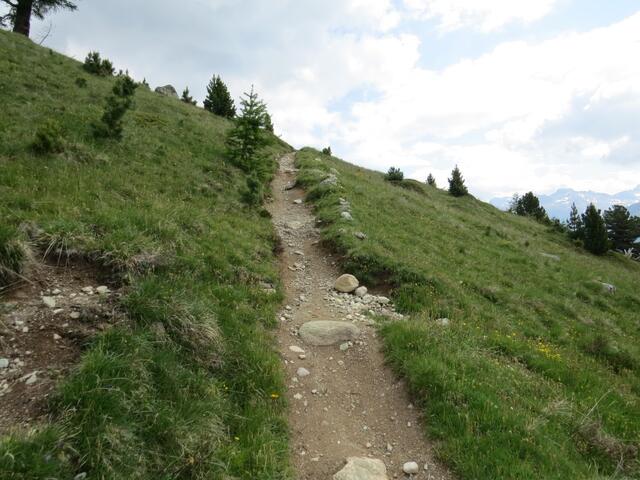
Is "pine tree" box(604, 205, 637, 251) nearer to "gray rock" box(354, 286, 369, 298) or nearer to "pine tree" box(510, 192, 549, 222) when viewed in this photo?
"pine tree" box(510, 192, 549, 222)

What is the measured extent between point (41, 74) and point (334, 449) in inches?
887

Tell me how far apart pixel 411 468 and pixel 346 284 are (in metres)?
5.96

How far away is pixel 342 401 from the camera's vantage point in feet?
22.0

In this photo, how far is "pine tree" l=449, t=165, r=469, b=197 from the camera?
43750 millimetres

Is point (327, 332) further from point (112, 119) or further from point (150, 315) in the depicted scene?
point (112, 119)

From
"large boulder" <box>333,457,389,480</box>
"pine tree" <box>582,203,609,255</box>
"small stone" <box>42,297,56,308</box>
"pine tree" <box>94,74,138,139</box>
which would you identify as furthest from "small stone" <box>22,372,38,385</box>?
"pine tree" <box>582,203,609,255</box>

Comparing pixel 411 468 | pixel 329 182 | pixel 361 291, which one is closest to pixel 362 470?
pixel 411 468

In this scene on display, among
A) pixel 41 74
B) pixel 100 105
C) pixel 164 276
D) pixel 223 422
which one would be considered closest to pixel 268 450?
pixel 223 422

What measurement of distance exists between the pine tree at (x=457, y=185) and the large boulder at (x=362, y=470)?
42.5m

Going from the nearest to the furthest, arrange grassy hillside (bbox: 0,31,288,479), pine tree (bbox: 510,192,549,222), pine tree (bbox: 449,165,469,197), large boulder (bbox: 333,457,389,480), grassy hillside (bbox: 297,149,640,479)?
grassy hillside (bbox: 0,31,288,479) → large boulder (bbox: 333,457,389,480) → grassy hillside (bbox: 297,149,640,479) → pine tree (bbox: 449,165,469,197) → pine tree (bbox: 510,192,549,222)

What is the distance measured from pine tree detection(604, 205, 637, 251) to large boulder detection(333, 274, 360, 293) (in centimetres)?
4719

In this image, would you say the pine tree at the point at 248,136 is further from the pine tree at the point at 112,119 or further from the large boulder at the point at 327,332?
the large boulder at the point at 327,332

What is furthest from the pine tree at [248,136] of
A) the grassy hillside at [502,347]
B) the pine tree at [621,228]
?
the pine tree at [621,228]

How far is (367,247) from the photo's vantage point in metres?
12.6
